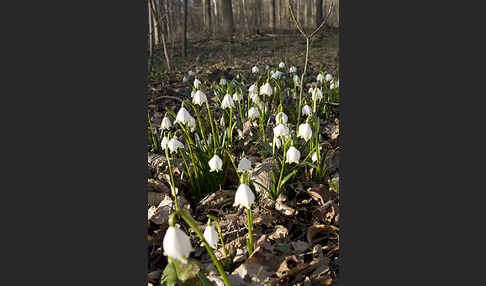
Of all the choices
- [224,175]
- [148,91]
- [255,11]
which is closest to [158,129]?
[148,91]

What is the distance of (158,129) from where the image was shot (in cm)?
230

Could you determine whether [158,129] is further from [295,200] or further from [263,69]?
[295,200]

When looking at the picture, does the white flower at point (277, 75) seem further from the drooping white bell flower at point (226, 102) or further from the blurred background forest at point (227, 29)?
the drooping white bell flower at point (226, 102)

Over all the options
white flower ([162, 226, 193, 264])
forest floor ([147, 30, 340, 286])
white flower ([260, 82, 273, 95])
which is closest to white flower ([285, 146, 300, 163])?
forest floor ([147, 30, 340, 286])

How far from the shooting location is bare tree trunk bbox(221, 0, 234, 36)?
2170 mm

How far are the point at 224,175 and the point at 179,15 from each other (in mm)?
991

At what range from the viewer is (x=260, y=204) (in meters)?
2.02

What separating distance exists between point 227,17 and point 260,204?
1.12 metres

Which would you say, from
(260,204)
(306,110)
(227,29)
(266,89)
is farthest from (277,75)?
(260,204)

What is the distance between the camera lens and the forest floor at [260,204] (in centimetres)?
163

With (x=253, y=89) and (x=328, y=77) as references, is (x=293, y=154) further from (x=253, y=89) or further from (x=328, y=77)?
(x=253, y=89)

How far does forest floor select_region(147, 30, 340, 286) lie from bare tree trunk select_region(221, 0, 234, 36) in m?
0.09

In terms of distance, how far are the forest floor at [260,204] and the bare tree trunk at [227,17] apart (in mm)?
92

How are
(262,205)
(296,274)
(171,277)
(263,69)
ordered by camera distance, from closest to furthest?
1. (171,277)
2. (296,274)
3. (262,205)
4. (263,69)
